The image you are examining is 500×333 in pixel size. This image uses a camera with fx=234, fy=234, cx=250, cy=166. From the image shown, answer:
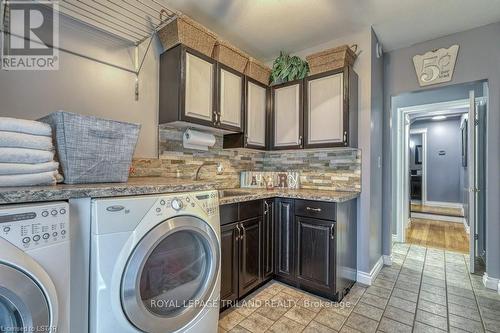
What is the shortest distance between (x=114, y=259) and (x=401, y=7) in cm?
279

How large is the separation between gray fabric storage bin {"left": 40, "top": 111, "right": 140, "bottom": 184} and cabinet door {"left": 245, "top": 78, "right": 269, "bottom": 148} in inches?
53.6

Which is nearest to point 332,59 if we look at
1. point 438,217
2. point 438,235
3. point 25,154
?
point 25,154

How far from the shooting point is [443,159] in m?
6.41

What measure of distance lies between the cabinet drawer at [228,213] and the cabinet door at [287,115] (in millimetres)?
1090

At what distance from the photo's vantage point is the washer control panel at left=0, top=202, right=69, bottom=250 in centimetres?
71

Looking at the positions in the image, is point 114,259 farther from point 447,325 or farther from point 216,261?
point 447,325

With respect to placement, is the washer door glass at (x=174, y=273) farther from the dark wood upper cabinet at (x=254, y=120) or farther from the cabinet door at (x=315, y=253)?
the dark wood upper cabinet at (x=254, y=120)

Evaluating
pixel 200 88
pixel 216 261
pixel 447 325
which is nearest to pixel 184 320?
pixel 216 261

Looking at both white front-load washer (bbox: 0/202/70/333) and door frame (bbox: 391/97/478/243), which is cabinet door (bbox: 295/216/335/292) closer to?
white front-load washer (bbox: 0/202/70/333)

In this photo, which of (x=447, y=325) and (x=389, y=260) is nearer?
(x=447, y=325)

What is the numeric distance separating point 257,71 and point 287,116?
1.92ft

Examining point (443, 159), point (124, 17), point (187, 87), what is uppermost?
point (124, 17)

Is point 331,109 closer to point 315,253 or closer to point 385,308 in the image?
point 315,253

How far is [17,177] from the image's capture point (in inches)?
35.4
